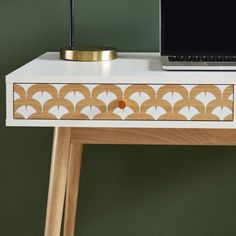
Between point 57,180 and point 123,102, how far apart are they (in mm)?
250

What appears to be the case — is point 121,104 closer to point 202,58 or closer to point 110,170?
point 202,58

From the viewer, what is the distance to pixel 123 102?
137 cm

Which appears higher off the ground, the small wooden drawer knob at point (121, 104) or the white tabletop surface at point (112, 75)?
the white tabletop surface at point (112, 75)

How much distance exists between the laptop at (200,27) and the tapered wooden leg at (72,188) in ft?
1.26

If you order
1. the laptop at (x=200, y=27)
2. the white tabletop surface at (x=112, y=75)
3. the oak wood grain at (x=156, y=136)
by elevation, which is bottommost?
the oak wood grain at (x=156, y=136)

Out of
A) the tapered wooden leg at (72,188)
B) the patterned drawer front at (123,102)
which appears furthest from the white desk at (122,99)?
the tapered wooden leg at (72,188)

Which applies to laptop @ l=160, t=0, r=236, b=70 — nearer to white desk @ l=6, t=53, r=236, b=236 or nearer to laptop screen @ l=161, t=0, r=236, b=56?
laptop screen @ l=161, t=0, r=236, b=56

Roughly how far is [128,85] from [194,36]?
0.30 m

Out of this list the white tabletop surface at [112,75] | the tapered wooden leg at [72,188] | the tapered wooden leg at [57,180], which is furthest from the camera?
the tapered wooden leg at [72,188]

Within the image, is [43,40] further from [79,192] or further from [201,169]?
[201,169]

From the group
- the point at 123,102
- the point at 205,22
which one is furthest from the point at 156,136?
the point at 205,22

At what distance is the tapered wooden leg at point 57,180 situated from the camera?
4.82 feet

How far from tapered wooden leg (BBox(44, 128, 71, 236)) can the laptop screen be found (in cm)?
36

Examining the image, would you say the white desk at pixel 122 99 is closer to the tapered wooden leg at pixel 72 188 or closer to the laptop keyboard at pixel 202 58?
the laptop keyboard at pixel 202 58
